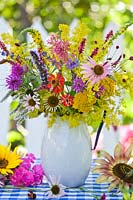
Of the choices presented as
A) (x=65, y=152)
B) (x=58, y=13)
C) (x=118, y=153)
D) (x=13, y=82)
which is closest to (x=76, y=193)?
(x=65, y=152)

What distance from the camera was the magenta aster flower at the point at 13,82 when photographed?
1.41 m

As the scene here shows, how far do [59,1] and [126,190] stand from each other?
1.76 metres

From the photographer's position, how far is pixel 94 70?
51.9 inches

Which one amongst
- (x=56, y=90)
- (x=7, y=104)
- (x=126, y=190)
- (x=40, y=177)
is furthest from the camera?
(x=7, y=104)

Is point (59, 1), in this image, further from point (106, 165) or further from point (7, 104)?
point (106, 165)

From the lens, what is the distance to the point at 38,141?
232 centimetres

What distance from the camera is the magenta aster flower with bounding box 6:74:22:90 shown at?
1414 mm

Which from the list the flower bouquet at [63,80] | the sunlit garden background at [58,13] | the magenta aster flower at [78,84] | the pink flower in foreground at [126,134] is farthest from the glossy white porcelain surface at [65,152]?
the sunlit garden background at [58,13]

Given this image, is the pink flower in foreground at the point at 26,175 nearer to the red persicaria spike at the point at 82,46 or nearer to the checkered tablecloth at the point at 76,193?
the checkered tablecloth at the point at 76,193

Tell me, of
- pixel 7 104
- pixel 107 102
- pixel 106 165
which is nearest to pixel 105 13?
pixel 7 104

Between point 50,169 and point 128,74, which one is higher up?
point 128,74

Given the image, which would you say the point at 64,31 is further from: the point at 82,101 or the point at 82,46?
the point at 82,101

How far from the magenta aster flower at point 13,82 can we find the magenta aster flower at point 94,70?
7.2 inches

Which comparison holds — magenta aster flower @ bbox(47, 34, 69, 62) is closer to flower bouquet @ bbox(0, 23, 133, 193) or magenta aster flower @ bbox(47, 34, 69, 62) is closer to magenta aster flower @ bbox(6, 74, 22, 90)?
flower bouquet @ bbox(0, 23, 133, 193)
